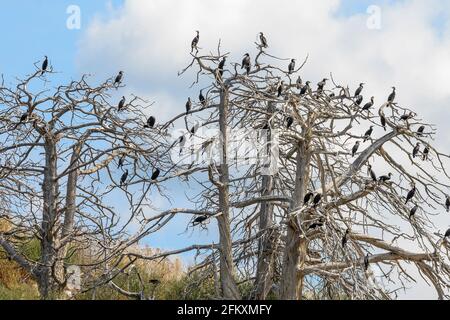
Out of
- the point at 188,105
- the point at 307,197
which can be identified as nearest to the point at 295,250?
the point at 307,197

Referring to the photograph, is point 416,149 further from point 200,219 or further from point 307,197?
point 200,219

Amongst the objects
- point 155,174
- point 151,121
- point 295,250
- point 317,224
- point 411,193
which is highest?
point 151,121

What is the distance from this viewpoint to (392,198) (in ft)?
45.6

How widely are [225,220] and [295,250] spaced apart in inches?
48.7

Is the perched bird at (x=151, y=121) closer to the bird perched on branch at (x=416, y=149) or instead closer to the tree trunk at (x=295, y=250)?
the tree trunk at (x=295, y=250)

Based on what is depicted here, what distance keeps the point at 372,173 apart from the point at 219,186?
248cm

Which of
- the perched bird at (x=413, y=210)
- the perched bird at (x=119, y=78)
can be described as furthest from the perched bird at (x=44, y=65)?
the perched bird at (x=413, y=210)

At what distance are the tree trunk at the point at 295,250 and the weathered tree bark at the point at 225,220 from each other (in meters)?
0.84

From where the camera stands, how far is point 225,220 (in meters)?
13.6

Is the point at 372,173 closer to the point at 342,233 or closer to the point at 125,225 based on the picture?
the point at 342,233

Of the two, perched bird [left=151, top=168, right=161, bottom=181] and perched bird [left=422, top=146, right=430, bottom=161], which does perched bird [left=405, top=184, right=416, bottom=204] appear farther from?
perched bird [left=151, top=168, right=161, bottom=181]

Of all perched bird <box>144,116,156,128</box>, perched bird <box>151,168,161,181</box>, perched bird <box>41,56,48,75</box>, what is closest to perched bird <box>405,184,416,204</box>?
perched bird <box>151,168,161,181</box>

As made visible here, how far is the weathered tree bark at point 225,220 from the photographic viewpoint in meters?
13.3
